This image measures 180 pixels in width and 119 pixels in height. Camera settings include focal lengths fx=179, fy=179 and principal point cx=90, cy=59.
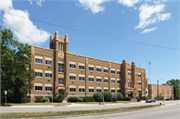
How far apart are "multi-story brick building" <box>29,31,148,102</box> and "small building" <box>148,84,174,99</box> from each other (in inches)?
992

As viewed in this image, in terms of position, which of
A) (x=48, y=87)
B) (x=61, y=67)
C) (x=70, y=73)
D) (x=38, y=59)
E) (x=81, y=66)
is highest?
(x=38, y=59)

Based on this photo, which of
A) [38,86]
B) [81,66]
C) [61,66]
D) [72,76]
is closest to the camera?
[38,86]

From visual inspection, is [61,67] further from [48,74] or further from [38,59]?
[38,59]

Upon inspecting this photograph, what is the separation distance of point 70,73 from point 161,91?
69.6 m

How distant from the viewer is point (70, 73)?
54.4m

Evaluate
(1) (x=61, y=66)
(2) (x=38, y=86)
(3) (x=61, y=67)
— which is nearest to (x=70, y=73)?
(3) (x=61, y=67)

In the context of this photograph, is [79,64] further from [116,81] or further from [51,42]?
[116,81]

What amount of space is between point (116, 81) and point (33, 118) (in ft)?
192

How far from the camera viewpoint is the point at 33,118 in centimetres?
1502

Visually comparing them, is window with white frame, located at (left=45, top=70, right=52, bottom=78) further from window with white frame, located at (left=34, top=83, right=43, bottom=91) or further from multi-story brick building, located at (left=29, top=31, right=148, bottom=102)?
window with white frame, located at (left=34, top=83, right=43, bottom=91)

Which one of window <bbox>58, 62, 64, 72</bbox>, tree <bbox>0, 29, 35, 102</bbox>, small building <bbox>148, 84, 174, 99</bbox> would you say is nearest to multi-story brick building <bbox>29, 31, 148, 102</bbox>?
window <bbox>58, 62, 64, 72</bbox>

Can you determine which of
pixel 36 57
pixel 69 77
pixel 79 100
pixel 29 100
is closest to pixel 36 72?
pixel 36 57

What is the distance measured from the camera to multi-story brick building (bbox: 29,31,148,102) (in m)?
47.6

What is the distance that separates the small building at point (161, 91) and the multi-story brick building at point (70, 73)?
25.2 metres
